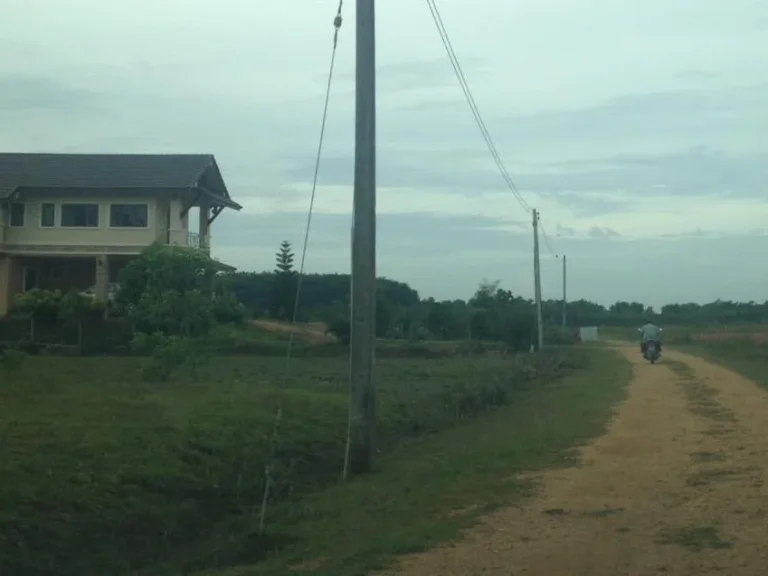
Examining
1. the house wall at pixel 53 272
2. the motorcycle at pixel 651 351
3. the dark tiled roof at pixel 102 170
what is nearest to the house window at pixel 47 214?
the dark tiled roof at pixel 102 170

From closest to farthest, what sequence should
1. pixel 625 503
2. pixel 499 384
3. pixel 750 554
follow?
1. pixel 750 554
2. pixel 625 503
3. pixel 499 384

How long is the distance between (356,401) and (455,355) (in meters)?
32.6

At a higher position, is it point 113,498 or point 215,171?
point 215,171

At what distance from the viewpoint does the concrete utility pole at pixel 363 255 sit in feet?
49.2

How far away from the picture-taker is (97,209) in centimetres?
4541

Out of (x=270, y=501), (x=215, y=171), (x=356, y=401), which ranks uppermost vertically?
(x=215, y=171)

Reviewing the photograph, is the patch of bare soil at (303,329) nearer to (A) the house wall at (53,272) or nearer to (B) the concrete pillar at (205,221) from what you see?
(B) the concrete pillar at (205,221)

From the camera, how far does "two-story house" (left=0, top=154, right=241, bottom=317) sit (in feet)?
148

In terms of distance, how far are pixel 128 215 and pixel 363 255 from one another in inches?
1267

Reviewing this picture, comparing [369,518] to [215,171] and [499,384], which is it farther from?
[215,171]

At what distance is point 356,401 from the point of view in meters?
15.2

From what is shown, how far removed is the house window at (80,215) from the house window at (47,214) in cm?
47

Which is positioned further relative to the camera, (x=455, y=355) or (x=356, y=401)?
(x=455, y=355)

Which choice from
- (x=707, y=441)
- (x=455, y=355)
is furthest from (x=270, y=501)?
(x=455, y=355)
